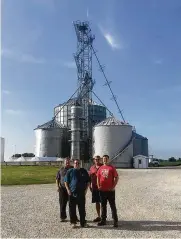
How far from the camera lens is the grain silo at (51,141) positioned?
81.1 metres

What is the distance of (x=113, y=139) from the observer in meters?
72.7

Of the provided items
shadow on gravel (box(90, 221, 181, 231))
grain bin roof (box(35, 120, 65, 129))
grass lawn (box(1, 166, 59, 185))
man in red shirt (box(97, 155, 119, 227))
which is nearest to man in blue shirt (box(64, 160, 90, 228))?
man in red shirt (box(97, 155, 119, 227))

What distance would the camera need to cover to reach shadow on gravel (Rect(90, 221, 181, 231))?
34.3 feet

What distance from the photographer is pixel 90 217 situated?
485 inches

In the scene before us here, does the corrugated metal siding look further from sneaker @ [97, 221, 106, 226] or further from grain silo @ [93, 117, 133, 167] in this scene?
sneaker @ [97, 221, 106, 226]

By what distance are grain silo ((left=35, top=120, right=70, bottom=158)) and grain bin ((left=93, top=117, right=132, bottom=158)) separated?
10590 mm

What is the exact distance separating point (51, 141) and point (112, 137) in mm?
15965

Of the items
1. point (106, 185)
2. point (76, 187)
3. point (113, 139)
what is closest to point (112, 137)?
point (113, 139)

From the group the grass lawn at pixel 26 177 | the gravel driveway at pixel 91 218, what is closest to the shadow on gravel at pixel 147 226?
the gravel driveway at pixel 91 218

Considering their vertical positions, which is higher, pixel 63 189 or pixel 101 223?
pixel 63 189

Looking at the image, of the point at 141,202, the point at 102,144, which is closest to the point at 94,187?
the point at 141,202

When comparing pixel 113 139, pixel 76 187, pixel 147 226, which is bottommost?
pixel 147 226

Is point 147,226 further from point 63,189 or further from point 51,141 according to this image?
point 51,141

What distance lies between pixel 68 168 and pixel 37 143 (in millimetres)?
72432
